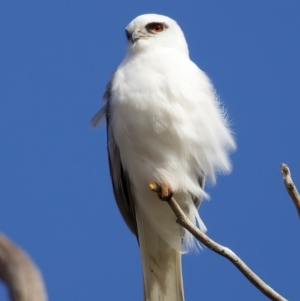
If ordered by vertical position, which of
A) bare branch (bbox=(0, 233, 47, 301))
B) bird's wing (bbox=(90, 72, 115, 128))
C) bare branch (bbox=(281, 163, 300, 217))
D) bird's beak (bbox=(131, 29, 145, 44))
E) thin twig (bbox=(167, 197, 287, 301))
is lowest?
bare branch (bbox=(0, 233, 47, 301))

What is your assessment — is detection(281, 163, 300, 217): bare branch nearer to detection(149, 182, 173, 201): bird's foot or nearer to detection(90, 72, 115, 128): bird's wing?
detection(149, 182, 173, 201): bird's foot

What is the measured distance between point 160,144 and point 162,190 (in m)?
0.40

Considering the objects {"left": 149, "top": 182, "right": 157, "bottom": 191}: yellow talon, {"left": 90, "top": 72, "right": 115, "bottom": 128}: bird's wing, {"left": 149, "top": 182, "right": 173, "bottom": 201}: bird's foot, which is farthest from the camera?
{"left": 90, "top": 72, "right": 115, "bottom": 128}: bird's wing

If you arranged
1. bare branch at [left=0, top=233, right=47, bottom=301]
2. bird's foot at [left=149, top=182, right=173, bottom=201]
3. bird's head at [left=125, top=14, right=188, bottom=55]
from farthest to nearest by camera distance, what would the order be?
bird's head at [left=125, top=14, right=188, bottom=55], bird's foot at [left=149, top=182, right=173, bottom=201], bare branch at [left=0, top=233, right=47, bottom=301]

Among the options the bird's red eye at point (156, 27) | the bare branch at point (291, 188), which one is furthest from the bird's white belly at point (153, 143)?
the bare branch at point (291, 188)

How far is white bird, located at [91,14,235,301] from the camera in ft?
13.6

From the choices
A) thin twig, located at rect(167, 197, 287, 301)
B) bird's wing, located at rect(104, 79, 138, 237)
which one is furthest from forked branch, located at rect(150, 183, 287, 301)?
bird's wing, located at rect(104, 79, 138, 237)

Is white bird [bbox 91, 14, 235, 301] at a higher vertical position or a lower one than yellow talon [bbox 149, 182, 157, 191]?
higher

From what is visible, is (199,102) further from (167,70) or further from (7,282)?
(7,282)

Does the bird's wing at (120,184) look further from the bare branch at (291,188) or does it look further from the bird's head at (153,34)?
the bare branch at (291,188)

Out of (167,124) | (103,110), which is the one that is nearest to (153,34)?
(103,110)

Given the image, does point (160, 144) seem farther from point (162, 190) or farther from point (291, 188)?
point (291, 188)

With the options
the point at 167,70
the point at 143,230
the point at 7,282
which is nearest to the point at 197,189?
the point at 143,230

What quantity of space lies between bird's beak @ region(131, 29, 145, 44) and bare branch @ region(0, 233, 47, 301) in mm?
3805
